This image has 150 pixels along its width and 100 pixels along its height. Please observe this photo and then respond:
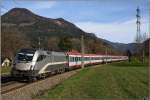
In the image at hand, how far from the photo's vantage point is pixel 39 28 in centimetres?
15812

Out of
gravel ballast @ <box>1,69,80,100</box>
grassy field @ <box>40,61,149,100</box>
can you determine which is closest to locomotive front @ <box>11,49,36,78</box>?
grassy field @ <box>40,61,149,100</box>

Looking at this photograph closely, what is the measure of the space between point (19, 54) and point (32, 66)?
57.1 inches

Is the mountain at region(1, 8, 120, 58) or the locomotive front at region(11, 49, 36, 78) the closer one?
the locomotive front at region(11, 49, 36, 78)

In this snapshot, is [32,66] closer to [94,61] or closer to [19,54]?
[19,54]

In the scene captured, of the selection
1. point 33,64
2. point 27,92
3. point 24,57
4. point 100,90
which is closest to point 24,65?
point 24,57

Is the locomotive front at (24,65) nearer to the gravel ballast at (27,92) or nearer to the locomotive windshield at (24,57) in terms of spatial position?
the locomotive windshield at (24,57)

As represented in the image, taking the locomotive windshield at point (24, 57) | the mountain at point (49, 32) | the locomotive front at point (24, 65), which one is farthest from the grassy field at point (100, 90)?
the mountain at point (49, 32)

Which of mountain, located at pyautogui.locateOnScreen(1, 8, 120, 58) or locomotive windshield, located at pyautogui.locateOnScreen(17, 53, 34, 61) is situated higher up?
mountain, located at pyautogui.locateOnScreen(1, 8, 120, 58)

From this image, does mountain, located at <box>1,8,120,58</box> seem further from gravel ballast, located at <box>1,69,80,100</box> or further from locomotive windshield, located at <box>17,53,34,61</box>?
gravel ballast, located at <box>1,69,80,100</box>

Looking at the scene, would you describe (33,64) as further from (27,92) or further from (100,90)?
(100,90)

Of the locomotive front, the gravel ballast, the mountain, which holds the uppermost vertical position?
the mountain

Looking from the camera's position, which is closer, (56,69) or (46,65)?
(46,65)

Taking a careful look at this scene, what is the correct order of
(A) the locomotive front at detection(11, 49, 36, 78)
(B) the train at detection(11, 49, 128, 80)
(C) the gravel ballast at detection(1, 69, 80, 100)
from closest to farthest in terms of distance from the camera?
(C) the gravel ballast at detection(1, 69, 80, 100) < (A) the locomotive front at detection(11, 49, 36, 78) < (B) the train at detection(11, 49, 128, 80)

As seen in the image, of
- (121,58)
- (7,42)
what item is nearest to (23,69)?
(7,42)
